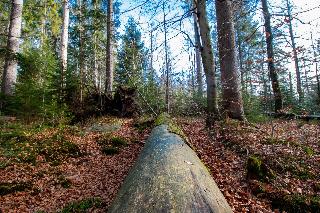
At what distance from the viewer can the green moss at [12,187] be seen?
5.23m

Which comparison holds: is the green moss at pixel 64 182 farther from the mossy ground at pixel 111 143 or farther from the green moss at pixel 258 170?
the green moss at pixel 258 170

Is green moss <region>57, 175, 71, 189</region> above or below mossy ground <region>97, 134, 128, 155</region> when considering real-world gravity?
below

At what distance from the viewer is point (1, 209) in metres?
4.55

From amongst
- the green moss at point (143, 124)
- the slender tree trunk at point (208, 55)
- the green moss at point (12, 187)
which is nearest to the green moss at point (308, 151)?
the slender tree trunk at point (208, 55)

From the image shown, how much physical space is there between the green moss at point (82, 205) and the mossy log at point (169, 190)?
3.86 ft

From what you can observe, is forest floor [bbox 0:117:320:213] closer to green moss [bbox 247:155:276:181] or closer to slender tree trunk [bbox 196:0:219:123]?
green moss [bbox 247:155:276:181]

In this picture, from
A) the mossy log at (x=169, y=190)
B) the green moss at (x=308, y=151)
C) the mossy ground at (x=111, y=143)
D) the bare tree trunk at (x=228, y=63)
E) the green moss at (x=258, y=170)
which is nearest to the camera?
the mossy log at (x=169, y=190)

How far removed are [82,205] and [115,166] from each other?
2081 mm

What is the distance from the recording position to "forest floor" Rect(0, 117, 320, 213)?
15.2 ft

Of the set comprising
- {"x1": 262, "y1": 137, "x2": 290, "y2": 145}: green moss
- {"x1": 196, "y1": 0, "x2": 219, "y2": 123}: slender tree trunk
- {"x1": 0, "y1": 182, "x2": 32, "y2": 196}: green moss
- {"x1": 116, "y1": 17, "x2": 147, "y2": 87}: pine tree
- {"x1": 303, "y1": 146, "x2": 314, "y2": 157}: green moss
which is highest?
{"x1": 116, "y1": 17, "x2": 147, "y2": 87}: pine tree

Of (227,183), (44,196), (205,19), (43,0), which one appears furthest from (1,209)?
(43,0)

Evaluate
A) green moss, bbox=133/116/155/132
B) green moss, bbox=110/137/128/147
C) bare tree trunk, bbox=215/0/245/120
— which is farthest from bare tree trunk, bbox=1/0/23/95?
bare tree trunk, bbox=215/0/245/120

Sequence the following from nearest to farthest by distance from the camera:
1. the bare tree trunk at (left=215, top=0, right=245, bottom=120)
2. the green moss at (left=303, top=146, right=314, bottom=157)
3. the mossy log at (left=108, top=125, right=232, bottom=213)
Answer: the mossy log at (left=108, top=125, right=232, bottom=213) < the green moss at (left=303, top=146, right=314, bottom=157) < the bare tree trunk at (left=215, top=0, right=245, bottom=120)

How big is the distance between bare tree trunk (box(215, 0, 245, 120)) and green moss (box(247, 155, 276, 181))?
418 cm
